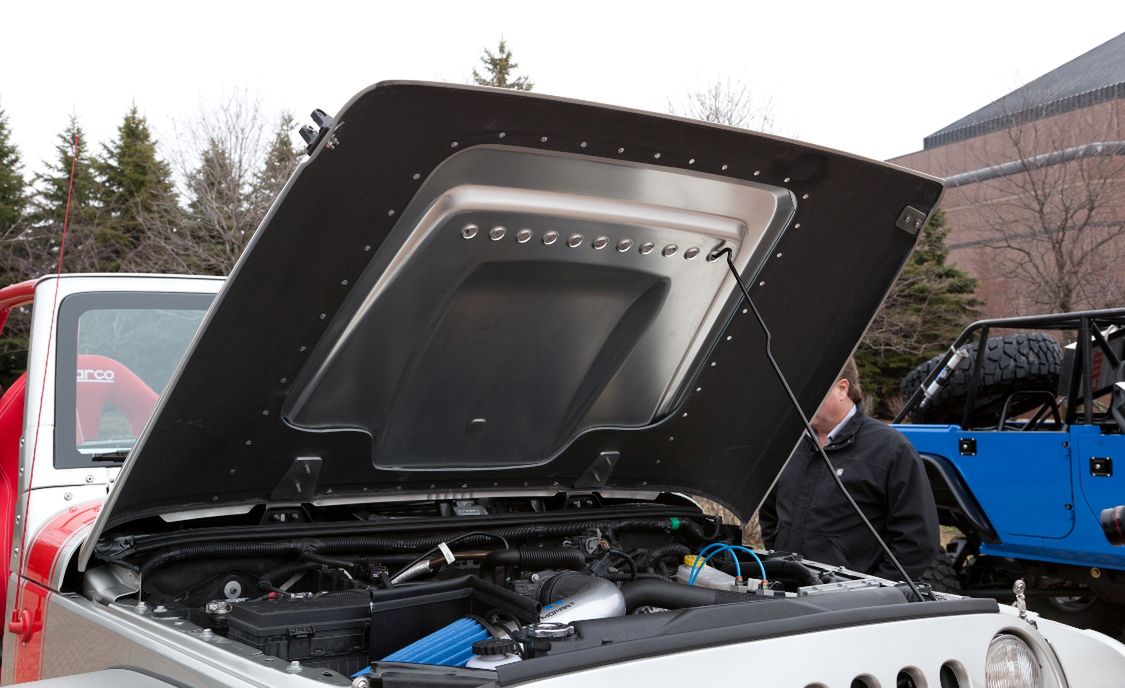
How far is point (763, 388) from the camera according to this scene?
9.56 feet

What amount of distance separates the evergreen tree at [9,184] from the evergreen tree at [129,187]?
1.95 m

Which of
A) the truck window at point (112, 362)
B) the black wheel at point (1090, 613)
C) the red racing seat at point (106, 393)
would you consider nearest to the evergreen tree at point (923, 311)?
the black wheel at point (1090, 613)

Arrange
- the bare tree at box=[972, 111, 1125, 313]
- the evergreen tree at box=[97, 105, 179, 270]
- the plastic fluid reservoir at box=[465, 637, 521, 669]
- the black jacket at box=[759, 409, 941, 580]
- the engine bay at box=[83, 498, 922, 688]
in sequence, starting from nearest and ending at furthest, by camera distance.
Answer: the plastic fluid reservoir at box=[465, 637, 521, 669], the engine bay at box=[83, 498, 922, 688], the black jacket at box=[759, 409, 941, 580], the bare tree at box=[972, 111, 1125, 313], the evergreen tree at box=[97, 105, 179, 270]

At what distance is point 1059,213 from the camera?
19.1 meters

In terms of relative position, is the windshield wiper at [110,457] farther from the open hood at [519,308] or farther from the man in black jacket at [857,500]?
the man in black jacket at [857,500]

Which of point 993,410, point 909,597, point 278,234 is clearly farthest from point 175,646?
point 993,410

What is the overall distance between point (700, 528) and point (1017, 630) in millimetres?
1084

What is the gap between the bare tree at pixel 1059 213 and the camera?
18.1m

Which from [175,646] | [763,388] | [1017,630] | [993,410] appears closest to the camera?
[175,646]

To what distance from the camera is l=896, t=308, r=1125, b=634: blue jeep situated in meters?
5.57

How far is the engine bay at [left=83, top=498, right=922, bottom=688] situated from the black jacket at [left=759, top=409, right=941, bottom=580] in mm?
1099

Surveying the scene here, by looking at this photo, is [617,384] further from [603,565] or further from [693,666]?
[693,666]

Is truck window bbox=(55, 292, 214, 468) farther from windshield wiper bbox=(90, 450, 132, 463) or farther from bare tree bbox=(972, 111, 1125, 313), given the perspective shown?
bare tree bbox=(972, 111, 1125, 313)

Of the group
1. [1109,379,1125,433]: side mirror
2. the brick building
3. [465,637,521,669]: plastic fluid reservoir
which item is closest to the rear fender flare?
[1109,379,1125,433]: side mirror
